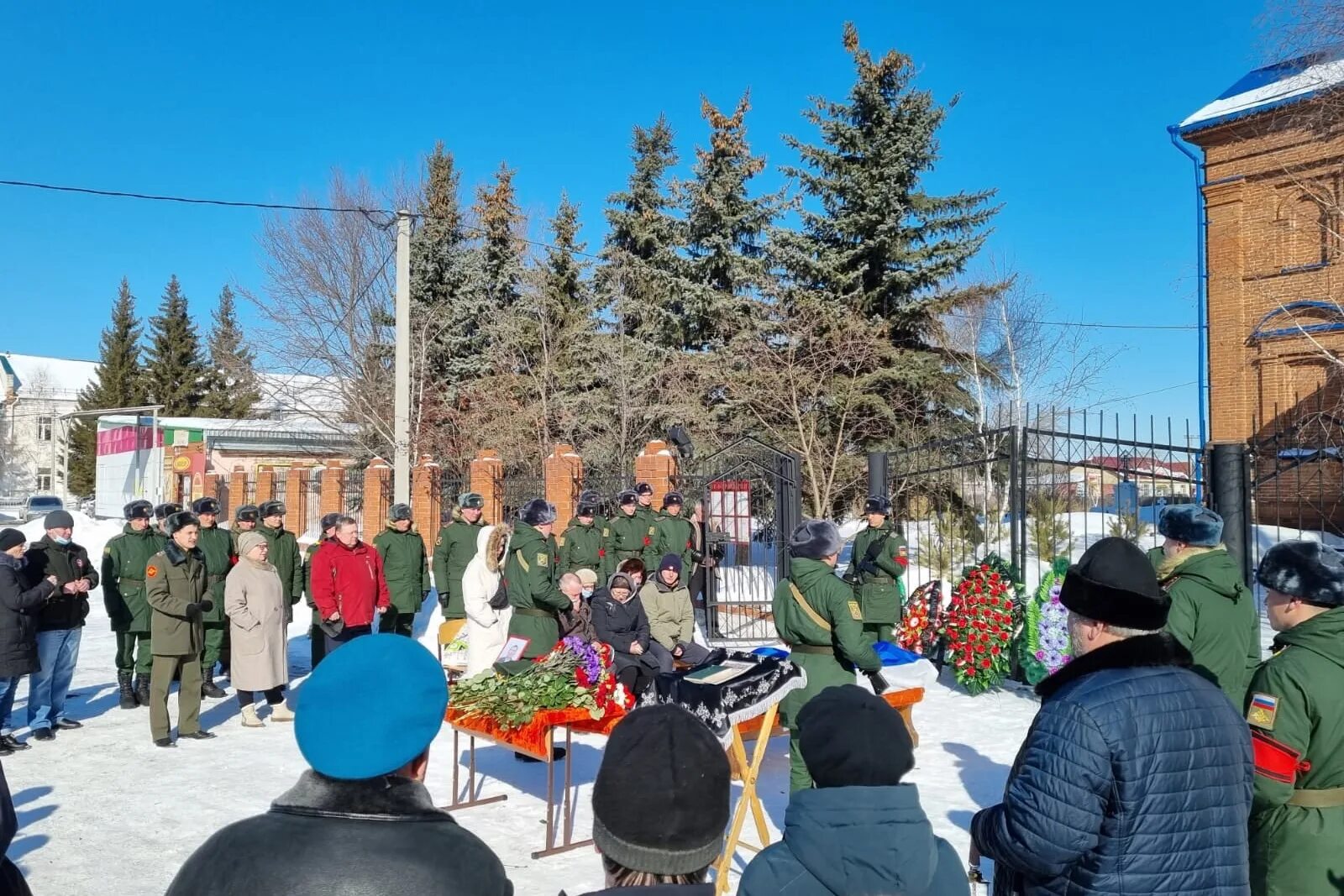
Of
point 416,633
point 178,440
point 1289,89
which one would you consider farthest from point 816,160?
point 178,440

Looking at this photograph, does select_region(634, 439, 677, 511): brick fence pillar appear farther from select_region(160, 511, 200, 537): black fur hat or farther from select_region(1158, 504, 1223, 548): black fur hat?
select_region(1158, 504, 1223, 548): black fur hat

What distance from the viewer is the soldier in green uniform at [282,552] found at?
10.2 meters

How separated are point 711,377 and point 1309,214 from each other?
43.7ft

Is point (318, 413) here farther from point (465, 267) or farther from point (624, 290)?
point (624, 290)

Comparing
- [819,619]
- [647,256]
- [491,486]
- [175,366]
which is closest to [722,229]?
[647,256]

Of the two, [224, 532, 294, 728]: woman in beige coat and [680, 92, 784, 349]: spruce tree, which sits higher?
[680, 92, 784, 349]: spruce tree

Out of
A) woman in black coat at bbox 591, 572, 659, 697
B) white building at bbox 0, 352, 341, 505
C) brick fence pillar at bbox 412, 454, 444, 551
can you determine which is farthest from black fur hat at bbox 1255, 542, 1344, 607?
white building at bbox 0, 352, 341, 505

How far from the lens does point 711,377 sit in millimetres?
23938

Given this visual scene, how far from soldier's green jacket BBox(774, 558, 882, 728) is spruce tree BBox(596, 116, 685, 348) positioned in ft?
67.9

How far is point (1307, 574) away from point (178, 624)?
768 centimetres

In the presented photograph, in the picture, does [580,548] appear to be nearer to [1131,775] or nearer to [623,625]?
[623,625]

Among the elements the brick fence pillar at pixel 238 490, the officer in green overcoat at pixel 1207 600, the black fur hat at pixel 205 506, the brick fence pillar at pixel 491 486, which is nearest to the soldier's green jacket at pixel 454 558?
the black fur hat at pixel 205 506

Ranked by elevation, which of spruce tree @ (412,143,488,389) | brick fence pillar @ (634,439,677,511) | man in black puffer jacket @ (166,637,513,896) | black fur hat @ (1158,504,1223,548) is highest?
spruce tree @ (412,143,488,389)

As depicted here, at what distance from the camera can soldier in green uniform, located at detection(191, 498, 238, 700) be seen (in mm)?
9547
